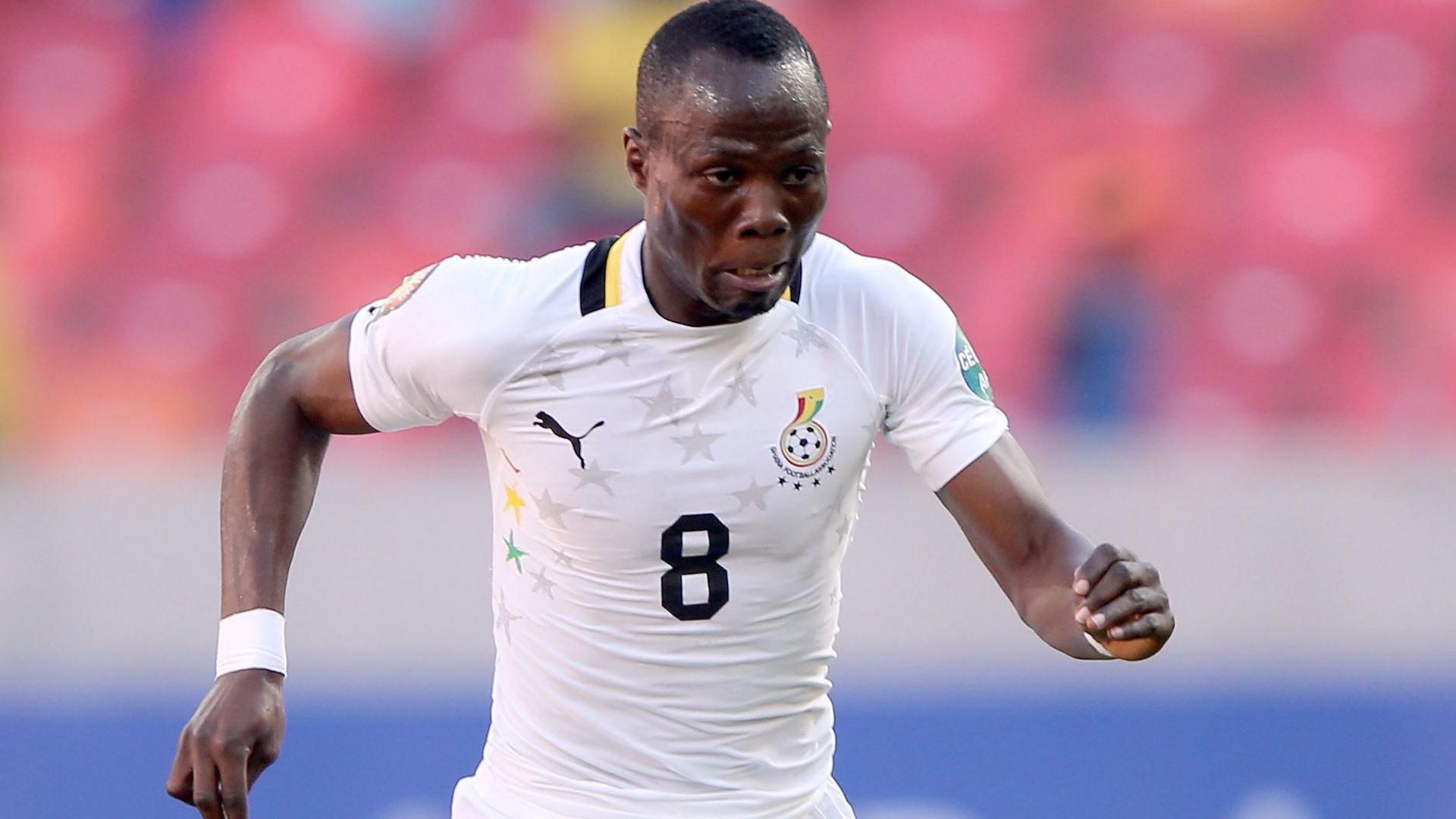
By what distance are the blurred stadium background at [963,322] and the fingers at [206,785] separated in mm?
2855

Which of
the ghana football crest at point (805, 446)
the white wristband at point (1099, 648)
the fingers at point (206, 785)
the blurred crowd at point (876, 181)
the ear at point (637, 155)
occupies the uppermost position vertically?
the blurred crowd at point (876, 181)

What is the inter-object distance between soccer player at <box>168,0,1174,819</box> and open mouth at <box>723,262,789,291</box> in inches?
3.6

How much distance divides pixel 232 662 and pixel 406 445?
4054 millimetres

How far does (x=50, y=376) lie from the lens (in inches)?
285

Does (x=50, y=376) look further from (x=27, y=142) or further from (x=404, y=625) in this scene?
(x=404, y=625)

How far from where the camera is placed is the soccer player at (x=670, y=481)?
2.89 metres

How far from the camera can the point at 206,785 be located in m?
2.70

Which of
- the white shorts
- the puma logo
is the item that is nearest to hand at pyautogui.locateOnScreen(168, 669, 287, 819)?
the white shorts

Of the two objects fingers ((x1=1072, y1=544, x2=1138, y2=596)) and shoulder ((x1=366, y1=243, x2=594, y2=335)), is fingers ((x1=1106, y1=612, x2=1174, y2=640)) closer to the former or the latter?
fingers ((x1=1072, y1=544, x2=1138, y2=596))

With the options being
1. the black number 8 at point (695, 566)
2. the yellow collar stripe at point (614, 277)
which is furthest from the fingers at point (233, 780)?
the yellow collar stripe at point (614, 277)

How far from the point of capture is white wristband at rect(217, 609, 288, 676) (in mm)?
2871

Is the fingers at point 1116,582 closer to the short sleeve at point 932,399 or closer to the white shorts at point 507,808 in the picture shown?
the short sleeve at point 932,399

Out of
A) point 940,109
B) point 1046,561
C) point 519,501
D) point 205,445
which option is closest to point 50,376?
point 205,445

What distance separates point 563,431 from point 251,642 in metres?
0.58
